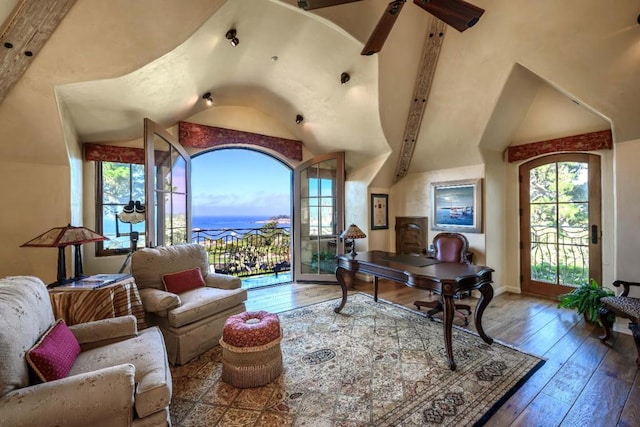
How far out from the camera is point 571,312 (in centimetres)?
338

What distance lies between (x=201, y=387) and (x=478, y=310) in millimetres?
2475

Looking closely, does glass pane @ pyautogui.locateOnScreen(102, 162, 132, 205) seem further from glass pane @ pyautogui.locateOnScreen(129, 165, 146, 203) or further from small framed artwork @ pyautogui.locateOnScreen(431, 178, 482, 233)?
small framed artwork @ pyautogui.locateOnScreen(431, 178, 482, 233)

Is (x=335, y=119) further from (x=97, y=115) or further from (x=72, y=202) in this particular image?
(x=72, y=202)

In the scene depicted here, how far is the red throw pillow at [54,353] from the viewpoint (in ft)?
4.22

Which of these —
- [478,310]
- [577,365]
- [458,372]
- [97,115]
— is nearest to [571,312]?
[577,365]

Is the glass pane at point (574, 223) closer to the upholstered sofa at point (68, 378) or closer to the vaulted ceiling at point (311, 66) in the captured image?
the vaulted ceiling at point (311, 66)

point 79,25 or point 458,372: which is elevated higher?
point 79,25

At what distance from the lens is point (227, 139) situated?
4352 mm

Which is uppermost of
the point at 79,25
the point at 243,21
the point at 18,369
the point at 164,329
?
the point at 243,21

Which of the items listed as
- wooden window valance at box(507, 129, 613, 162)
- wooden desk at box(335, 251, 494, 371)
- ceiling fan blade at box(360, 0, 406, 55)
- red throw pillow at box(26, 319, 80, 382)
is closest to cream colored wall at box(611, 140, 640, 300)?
wooden window valance at box(507, 129, 613, 162)

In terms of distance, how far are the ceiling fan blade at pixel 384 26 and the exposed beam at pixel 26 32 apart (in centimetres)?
219

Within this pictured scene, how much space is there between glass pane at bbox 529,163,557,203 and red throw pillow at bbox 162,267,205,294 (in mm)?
4709

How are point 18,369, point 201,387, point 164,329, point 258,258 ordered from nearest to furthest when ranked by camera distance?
point 18,369
point 201,387
point 164,329
point 258,258

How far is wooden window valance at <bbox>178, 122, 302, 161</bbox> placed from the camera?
403cm
